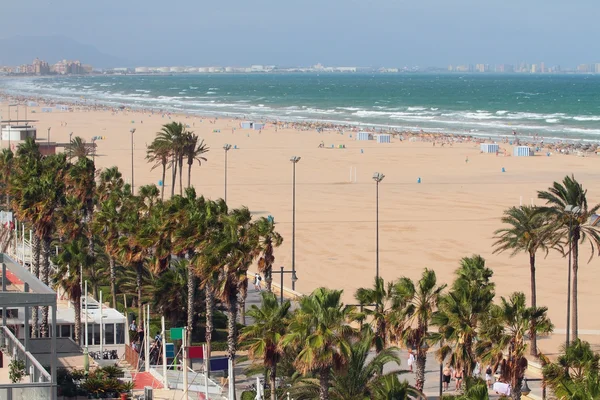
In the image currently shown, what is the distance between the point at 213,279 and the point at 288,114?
147 m

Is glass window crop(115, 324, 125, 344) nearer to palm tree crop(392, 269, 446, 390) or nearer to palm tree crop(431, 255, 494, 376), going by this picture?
palm tree crop(392, 269, 446, 390)

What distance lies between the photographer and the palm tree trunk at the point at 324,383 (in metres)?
21.4

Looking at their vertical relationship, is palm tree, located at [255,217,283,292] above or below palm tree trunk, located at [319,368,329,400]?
above

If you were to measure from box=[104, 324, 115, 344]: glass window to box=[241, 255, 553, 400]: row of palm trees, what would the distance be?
337 inches

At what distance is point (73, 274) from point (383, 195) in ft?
135

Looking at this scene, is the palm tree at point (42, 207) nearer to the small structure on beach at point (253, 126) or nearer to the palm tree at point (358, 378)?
the palm tree at point (358, 378)

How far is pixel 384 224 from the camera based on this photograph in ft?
193

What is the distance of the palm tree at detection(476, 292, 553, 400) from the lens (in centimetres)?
2273

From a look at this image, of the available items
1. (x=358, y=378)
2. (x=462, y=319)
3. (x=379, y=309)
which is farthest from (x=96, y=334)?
(x=462, y=319)

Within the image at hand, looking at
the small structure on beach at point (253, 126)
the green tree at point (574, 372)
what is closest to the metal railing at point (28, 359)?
the green tree at point (574, 372)

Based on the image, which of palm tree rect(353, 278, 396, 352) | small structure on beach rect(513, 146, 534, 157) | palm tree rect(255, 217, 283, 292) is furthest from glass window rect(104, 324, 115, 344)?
small structure on beach rect(513, 146, 534, 157)

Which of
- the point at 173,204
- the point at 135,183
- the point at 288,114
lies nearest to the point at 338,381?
the point at 173,204

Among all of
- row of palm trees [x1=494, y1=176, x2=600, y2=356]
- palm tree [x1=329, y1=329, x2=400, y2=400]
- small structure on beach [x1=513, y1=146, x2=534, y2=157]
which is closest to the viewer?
palm tree [x1=329, y1=329, x2=400, y2=400]

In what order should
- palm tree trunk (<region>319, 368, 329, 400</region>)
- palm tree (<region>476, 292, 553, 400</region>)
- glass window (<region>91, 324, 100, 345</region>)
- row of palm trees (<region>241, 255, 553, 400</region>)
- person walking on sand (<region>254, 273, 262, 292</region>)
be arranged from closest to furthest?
1. row of palm trees (<region>241, 255, 553, 400</region>)
2. palm tree trunk (<region>319, 368, 329, 400</region>)
3. palm tree (<region>476, 292, 553, 400</region>)
4. glass window (<region>91, 324, 100, 345</region>)
5. person walking on sand (<region>254, 273, 262, 292</region>)
